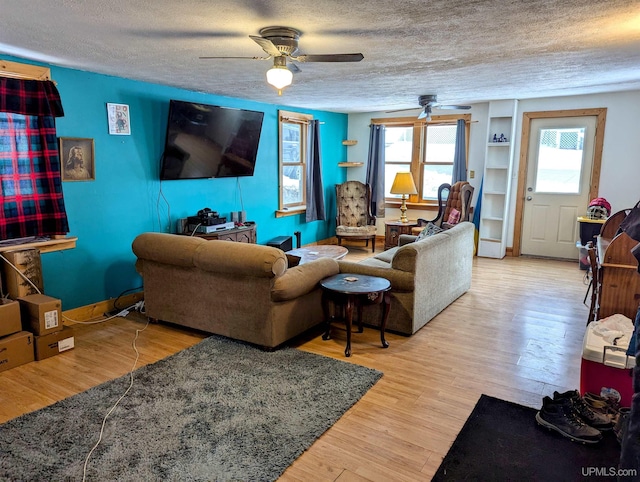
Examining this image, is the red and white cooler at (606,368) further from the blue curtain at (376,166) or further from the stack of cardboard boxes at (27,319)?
the blue curtain at (376,166)

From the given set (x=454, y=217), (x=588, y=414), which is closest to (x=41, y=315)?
(x=588, y=414)

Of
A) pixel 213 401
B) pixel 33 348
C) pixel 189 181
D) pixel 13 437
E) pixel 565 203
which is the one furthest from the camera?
pixel 565 203

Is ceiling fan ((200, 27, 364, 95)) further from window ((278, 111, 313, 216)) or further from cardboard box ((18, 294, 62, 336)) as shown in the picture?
window ((278, 111, 313, 216))

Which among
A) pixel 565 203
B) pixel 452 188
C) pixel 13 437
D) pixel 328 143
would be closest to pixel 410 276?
pixel 13 437

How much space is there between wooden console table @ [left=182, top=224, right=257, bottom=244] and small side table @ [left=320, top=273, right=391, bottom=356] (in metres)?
1.78

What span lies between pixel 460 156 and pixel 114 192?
16.1 ft

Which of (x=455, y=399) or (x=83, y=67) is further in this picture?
(x=83, y=67)

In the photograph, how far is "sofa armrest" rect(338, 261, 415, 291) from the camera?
362 cm

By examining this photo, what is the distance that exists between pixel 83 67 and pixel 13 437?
9.45ft

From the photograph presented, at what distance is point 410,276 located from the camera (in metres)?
3.61

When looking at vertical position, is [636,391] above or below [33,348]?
above

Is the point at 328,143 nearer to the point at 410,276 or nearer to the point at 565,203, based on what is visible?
the point at 565,203

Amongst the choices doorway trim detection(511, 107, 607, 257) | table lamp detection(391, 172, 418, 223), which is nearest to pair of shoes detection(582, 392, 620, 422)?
doorway trim detection(511, 107, 607, 257)

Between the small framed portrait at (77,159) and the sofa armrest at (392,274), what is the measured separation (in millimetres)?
2422
